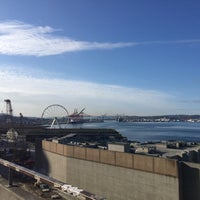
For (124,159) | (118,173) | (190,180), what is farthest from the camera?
(118,173)

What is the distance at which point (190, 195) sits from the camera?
25906 mm

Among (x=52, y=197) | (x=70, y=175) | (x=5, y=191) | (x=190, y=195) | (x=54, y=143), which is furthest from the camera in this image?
(x=54, y=143)

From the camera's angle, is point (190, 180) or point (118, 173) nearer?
point (190, 180)

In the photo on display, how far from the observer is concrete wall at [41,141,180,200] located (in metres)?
27.0

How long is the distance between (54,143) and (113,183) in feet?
42.1

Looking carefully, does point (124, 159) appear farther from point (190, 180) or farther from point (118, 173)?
point (190, 180)

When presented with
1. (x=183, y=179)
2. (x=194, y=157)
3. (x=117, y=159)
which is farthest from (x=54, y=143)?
(x=183, y=179)

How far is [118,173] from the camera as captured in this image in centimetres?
3123

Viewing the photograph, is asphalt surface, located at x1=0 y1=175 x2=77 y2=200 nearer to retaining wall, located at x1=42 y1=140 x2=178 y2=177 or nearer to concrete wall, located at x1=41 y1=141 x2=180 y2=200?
concrete wall, located at x1=41 y1=141 x2=180 y2=200

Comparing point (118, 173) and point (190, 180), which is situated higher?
point (190, 180)

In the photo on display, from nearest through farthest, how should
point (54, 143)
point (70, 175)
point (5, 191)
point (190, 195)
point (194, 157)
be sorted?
point (190, 195) → point (5, 191) → point (194, 157) → point (70, 175) → point (54, 143)

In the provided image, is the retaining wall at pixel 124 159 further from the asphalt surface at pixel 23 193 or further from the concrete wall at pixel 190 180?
the asphalt surface at pixel 23 193

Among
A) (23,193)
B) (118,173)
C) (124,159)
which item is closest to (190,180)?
(124,159)

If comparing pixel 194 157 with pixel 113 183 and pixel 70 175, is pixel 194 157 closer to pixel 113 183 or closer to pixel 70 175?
pixel 113 183
